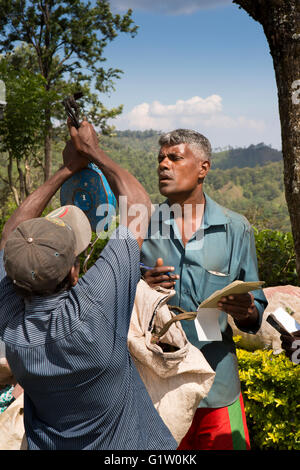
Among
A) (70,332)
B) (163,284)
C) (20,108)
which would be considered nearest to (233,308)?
(163,284)

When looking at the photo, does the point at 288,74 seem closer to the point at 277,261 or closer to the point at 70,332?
the point at 70,332

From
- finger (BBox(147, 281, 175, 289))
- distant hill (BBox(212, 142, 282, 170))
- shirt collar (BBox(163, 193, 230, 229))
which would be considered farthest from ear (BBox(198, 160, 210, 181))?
distant hill (BBox(212, 142, 282, 170))

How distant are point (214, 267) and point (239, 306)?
331mm

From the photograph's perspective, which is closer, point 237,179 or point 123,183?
point 123,183

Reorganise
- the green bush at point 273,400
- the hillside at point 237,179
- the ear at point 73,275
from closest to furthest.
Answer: the ear at point 73,275, the green bush at point 273,400, the hillside at point 237,179

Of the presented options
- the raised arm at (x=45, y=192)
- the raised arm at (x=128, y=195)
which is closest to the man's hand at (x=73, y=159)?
the raised arm at (x=45, y=192)

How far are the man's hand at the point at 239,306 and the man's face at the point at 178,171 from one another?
0.69 metres

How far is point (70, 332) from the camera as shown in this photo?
1268 mm

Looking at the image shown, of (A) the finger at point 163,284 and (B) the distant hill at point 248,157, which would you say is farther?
(B) the distant hill at point 248,157

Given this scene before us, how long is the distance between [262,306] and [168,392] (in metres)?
0.75

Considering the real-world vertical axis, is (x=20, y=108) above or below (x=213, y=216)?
above

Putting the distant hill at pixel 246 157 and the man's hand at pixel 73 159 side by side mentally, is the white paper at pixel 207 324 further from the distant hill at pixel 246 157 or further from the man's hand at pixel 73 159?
the distant hill at pixel 246 157

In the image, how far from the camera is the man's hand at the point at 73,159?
1811 mm

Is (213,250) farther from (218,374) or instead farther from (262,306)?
→ (218,374)
